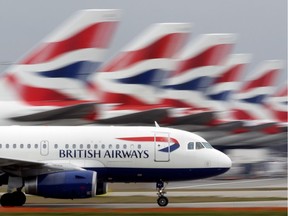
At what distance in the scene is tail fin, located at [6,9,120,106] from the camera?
43750 millimetres

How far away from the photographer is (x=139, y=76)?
52.7 metres

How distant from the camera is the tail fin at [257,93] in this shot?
3000 inches

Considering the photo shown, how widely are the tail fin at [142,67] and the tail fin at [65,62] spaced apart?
5.10 metres

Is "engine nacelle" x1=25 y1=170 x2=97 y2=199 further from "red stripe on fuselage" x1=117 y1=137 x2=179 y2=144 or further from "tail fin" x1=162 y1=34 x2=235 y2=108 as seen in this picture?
"tail fin" x1=162 y1=34 x2=235 y2=108

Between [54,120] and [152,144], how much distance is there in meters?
16.1

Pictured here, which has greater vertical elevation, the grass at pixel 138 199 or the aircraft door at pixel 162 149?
the aircraft door at pixel 162 149

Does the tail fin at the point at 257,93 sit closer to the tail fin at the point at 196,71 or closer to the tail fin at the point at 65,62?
the tail fin at the point at 196,71

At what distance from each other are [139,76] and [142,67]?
663 millimetres

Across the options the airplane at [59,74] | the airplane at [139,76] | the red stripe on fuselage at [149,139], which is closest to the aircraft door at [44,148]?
the red stripe on fuselage at [149,139]

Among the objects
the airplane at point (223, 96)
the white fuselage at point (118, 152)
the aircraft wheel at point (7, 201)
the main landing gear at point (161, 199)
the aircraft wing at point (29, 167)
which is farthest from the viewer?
the airplane at point (223, 96)

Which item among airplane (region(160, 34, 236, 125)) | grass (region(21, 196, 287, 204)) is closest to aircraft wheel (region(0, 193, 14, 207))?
grass (region(21, 196, 287, 204))

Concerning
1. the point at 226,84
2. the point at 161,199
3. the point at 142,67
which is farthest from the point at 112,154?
the point at 226,84

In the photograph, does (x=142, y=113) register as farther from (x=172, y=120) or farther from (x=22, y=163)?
(x=22, y=163)

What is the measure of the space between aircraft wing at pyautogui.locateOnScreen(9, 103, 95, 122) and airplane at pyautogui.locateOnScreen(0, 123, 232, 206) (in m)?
14.2
